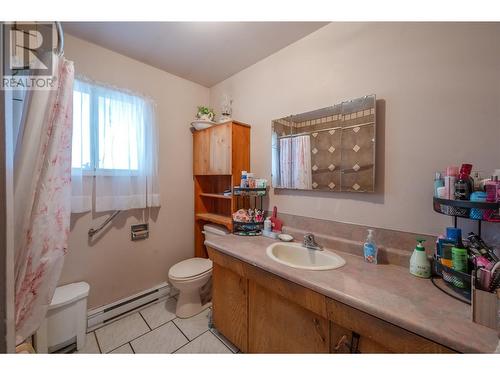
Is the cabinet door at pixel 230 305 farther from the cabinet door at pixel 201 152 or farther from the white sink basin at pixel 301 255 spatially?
the cabinet door at pixel 201 152

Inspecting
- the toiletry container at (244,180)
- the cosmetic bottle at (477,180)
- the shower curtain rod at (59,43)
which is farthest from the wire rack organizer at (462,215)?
the shower curtain rod at (59,43)

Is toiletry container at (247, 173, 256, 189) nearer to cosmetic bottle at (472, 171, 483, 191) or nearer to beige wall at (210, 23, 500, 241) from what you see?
beige wall at (210, 23, 500, 241)

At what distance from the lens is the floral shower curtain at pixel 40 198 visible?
82cm

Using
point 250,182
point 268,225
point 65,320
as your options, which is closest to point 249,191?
point 250,182

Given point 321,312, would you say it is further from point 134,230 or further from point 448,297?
point 134,230

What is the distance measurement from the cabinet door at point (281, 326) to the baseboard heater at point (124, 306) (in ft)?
3.84

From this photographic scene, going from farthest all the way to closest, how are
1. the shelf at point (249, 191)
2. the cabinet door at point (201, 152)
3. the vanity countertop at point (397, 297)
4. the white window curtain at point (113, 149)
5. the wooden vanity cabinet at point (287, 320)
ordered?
the cabinet door at point (201, 152) → the shelf at point (249, 191) → the white window curtain at point (113, 149) → the wooden vanity cabinet at point (287, 320) → the vanity countertop at point (397, 297)

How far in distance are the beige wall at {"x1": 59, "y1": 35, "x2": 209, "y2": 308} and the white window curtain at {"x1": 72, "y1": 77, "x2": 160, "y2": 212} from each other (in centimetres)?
13

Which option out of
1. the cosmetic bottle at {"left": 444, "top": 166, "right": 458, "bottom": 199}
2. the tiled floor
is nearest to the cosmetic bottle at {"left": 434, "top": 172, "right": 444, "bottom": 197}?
the cosmetic bottle at {"left": 444, "top": 166, "right": 458, "bottom": 199}

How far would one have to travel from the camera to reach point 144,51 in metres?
1.66

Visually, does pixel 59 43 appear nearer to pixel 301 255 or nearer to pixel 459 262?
pixel 301 255

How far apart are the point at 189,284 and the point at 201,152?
132 centimetres

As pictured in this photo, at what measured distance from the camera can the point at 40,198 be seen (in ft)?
2.90

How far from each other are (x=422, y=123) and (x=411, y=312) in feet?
3.16
